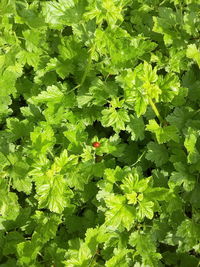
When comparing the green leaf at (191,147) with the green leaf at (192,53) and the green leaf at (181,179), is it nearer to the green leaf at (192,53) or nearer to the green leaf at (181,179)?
the green leaf at (181,179)

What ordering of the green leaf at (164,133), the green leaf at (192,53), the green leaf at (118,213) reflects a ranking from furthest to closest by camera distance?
the green leaf at (192,53) < the green leaf at (164,133) < the green leaf at (118,213)

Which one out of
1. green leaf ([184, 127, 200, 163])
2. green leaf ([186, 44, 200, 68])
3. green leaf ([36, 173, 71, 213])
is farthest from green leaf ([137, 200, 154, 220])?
green leaf ([186, 44, 200, 68])

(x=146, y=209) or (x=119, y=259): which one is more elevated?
(x=146, y=209)

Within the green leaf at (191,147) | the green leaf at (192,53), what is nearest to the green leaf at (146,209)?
the green leaf at (191,147)

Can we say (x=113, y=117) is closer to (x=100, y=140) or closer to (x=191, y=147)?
(x=100, y=140)

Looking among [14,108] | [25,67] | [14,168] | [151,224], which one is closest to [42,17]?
[25,67]

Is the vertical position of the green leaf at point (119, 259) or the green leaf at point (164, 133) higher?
the green leaf at point (164, 133)

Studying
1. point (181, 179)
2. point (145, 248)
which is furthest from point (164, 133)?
point (145, 248)

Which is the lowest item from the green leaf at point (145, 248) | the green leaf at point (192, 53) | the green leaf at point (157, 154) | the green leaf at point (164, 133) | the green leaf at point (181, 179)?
the green leaf at point (145, 248)
